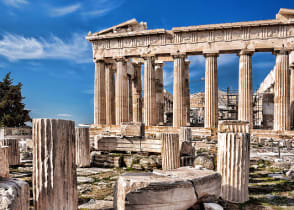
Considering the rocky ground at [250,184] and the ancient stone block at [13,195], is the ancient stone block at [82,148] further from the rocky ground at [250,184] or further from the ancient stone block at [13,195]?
the ancient stone block at [13,195]

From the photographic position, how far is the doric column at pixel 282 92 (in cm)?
1683

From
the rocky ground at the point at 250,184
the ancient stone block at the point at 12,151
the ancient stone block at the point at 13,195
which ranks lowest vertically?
the rocky ground at the point at 250,184

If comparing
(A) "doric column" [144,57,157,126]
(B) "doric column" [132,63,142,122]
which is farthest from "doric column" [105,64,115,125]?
(A) "doric column" [144,57,157,126]

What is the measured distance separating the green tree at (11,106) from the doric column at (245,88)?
2261cm

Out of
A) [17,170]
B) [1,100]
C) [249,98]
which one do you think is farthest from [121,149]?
[1,100]

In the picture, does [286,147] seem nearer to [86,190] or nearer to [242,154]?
[242,154]

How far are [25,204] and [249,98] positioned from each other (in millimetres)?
17292

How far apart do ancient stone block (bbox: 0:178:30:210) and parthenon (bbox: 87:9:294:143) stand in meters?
14.9

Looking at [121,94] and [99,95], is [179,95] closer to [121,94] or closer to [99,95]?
[121,94]

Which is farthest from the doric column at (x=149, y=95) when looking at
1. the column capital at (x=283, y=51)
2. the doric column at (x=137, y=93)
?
the column capital at (x=283, y=51)

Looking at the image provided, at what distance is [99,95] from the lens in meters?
20.4

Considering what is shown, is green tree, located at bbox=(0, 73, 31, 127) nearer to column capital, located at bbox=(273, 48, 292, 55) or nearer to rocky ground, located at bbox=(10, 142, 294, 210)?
rocky ground, located at bbox=(10, 142, 294, 210)

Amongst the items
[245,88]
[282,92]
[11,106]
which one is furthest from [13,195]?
[11,106]

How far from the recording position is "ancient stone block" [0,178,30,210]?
10.1ft
